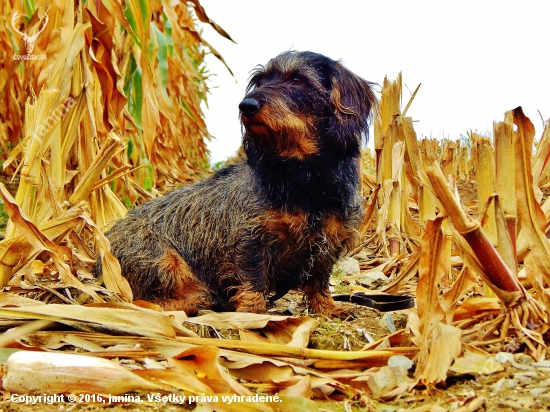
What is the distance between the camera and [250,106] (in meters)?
3.24

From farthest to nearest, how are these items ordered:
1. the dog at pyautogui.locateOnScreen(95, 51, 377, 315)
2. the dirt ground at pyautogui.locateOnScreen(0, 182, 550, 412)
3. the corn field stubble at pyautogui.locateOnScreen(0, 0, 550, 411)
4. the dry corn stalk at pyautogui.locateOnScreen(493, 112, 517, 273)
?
the dog at pyautogui.locateOnScreen(95, 51, 377, 315) → the dry corn stalk at pyautogui.locateOnScreen(493, 112, 517, 273) → the corn field stubble at pyautogui.locateOnScreen(0, 0, 550, 411) → the dirt ground at pyautogui.locateOnScreen(0, 182, 550, 412)

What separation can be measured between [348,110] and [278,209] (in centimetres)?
71

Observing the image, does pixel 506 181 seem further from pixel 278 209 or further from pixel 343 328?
pixel 278 209

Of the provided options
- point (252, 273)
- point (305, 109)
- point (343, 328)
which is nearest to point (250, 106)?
point (305, 109)

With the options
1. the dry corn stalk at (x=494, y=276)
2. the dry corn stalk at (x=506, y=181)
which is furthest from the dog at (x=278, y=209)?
the dry corn stalk at (x=494, y=276)

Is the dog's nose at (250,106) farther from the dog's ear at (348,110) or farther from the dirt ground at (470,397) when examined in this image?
the dirt ground at (470,397)

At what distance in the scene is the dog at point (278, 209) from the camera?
3.44 m

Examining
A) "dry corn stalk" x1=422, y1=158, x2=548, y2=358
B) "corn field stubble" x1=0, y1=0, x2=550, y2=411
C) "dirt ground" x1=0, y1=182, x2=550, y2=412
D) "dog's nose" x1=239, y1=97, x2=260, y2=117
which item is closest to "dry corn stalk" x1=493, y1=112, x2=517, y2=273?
"corn field stubble" x1=0, y1=0, x2=550, y2=411

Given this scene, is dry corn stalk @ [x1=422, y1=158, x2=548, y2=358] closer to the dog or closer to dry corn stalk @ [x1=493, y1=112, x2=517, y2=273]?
dry corn stalk @ [x1=493, y1=112, x2=517, y2=273]

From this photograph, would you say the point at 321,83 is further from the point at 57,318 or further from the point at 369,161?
the point at 369,161

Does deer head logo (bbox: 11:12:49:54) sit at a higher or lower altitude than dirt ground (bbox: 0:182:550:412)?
higher

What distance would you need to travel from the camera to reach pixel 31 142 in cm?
364

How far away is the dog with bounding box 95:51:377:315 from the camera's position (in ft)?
11.3

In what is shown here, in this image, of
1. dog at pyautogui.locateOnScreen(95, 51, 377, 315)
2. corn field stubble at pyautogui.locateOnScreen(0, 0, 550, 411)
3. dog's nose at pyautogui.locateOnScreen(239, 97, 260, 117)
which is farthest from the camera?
dog at pyautogui.locateOnScreen(95, 51, 377, 315)
